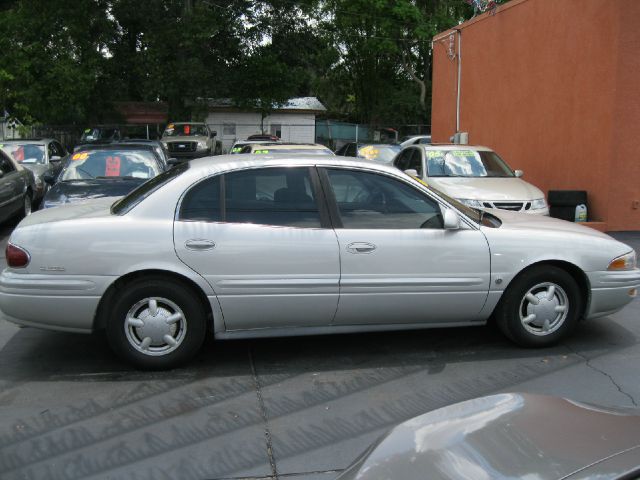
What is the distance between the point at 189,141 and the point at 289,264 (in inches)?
873

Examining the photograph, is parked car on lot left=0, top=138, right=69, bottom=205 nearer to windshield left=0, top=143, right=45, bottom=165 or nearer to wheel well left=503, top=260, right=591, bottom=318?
windshield left=0, top=143, right=45, bottom=165

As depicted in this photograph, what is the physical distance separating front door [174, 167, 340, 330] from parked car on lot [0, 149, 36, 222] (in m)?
7.27

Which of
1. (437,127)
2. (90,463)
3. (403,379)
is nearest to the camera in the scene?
(90,463)

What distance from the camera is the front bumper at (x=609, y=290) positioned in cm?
545

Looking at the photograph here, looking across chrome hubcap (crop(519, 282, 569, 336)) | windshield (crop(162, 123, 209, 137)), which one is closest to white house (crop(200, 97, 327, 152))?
windshield (crop(162, 123, 209, 137))

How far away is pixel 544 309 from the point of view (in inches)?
213

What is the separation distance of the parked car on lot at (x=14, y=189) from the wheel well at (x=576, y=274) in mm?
8772

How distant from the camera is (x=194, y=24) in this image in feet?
102

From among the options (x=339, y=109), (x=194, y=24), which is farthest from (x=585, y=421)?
(x=339, y=109)

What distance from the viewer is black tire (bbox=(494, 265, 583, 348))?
5.36 metres

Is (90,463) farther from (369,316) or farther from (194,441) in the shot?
(369,316)

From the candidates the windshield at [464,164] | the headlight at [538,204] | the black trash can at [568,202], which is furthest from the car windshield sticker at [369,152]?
the headlight at [538,204]

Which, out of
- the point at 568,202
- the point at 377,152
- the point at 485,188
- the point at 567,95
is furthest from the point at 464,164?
the point at 377,152

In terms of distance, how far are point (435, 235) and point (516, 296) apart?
0.83m
